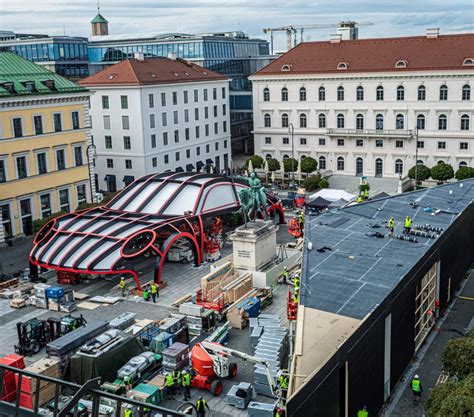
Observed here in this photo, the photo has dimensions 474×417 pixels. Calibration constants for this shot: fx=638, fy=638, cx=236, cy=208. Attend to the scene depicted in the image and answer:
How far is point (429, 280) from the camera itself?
34562 mm

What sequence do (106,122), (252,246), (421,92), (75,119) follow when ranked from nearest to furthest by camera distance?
(252,246), (75,119), (106,122), (421,92)

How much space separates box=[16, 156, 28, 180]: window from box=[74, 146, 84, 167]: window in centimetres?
635

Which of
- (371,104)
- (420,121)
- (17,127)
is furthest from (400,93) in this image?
(17,127)

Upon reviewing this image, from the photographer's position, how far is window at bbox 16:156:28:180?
186ft

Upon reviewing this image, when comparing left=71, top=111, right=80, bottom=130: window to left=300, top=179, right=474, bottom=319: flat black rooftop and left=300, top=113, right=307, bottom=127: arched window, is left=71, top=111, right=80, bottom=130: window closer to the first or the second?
left=300, top=179, right=474, bottom=319: flat black rooftop

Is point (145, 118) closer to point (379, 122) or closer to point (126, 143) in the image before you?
point (126, 143)

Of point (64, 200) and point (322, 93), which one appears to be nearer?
point (64, 200)

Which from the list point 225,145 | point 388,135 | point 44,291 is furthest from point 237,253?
point 225,145

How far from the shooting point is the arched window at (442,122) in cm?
7612

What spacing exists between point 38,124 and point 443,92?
4635 cm

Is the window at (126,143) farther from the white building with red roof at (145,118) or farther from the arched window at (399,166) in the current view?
the arched window at (399,166)

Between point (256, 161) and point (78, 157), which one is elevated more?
point (78, 157)

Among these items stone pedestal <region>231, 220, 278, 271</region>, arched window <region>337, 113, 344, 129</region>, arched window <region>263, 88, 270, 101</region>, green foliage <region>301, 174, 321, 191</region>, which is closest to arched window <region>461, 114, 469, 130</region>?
arched window <region>337, 113, 344, 129</region>

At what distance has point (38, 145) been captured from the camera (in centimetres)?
5862
